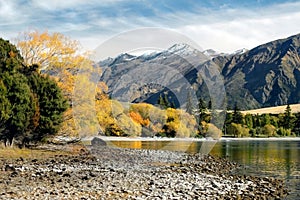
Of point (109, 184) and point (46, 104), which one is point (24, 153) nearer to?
point (46, 104)

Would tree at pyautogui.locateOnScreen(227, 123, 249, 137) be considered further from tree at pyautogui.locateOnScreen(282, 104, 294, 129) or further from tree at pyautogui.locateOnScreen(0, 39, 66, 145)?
tree at pyautogui.locateOnScreen(0, 39, 66, 145)

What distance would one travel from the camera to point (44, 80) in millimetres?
36844

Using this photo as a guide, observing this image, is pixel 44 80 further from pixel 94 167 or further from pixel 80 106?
pixel 94 167

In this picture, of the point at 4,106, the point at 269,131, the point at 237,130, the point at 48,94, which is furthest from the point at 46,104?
the point at 269,131

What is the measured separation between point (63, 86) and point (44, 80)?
4456mm

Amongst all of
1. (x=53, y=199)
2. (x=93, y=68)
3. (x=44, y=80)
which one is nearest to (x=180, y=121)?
(x=93, y=68)

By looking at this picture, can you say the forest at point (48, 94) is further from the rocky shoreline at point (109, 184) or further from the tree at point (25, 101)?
the rocky shoreline at point (109, 184)

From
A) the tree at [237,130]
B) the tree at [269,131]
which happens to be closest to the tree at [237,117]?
the tree at [237,130]

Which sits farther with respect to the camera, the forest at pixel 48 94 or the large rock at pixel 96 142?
the large rock at pixel 96 142

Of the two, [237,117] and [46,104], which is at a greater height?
[237,117]

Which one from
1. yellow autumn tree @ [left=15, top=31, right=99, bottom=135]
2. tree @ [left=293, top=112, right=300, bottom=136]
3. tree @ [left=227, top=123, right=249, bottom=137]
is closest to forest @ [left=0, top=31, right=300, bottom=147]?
yellow autumn tree @ [left=15, top=31, right=99, bottom=135]

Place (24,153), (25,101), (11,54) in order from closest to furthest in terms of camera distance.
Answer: (25,101) → (24,153) → (11,54)

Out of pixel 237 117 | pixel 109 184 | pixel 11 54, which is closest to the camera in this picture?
pixel 109 184

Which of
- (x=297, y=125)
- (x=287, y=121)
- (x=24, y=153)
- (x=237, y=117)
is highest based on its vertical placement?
(x=237, y=117)
